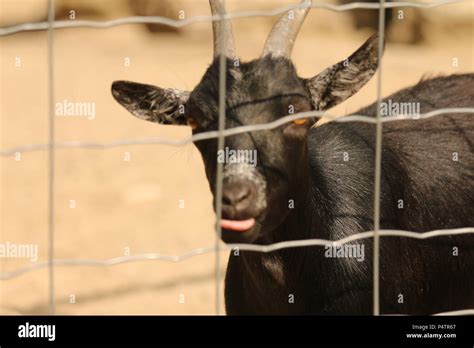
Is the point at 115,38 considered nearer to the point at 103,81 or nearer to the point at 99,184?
the point at 103,81

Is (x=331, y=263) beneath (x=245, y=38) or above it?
beneath

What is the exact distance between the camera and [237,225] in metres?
4.33

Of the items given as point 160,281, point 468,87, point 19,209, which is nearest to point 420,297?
point 468,87

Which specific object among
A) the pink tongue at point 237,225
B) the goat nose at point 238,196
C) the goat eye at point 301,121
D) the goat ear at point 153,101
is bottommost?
the pink tongue at point 237,225

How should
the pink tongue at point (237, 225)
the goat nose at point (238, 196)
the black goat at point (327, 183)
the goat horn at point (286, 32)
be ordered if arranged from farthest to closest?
the goat horn at point (286, 32) < the black goat at point (327, 183) < the pink tongue at point (237, 225) < the goat nose at point (238, 196)

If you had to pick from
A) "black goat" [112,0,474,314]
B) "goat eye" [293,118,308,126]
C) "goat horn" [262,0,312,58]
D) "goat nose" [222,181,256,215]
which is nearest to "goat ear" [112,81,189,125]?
"black goat" [112,0,474,314]

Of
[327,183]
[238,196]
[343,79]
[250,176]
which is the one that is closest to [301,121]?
[343,79]

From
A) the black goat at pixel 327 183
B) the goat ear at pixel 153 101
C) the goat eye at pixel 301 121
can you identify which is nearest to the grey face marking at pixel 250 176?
the black goat at pixel 327 183

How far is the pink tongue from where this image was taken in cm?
432

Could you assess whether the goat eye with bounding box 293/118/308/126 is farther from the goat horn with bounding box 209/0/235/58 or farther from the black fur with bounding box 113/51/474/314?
the goat horn with bounding box 209/0/235/58

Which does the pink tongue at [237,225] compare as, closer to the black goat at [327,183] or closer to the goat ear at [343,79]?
the black goat at [327,183]

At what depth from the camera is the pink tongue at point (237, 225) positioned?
4.32m

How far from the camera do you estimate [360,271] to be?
5.04 metres

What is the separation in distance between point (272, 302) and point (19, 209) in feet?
15.3
